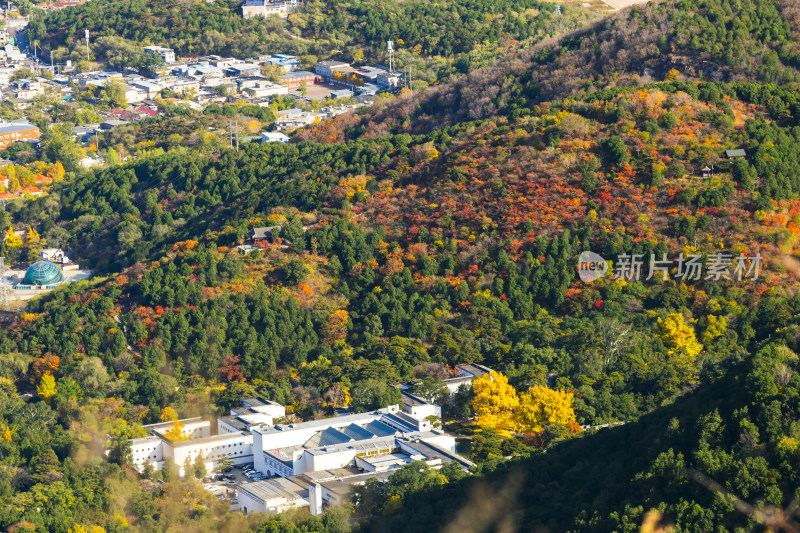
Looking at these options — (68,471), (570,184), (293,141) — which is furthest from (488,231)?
(293,141)

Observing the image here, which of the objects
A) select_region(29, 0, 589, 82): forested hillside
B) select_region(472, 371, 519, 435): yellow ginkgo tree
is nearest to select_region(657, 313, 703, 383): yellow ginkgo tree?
select_region(472, 371, 519, 435): yellow ginkgo tree

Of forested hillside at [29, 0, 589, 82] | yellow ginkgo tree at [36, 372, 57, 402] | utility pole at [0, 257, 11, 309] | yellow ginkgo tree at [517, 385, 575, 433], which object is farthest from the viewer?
forested hillside at [29, 0, 589, 82]

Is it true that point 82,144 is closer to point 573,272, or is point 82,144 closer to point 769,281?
point 573,272

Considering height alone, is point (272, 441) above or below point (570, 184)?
below

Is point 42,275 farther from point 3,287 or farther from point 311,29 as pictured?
point 311,29

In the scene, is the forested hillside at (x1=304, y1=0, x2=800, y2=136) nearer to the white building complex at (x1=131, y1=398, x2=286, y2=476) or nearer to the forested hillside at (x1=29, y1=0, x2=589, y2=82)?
the forested hillside at (x1=29, y1=0, x2=589, y2=82)
